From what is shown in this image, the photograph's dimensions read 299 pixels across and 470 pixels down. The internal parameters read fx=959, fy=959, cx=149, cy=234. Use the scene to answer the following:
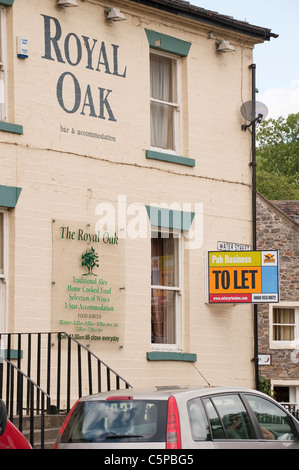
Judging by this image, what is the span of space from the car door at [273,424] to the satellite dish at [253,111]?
304 inches

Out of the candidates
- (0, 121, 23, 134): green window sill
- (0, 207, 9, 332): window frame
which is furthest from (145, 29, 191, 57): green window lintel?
(0, 207, 9, 332): window frame

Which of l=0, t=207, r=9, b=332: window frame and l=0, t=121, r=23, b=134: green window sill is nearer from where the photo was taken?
l=0, t=207, r=9, b=332: window frame

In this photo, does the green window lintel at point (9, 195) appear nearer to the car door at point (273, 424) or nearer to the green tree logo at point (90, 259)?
the green tree logo at point (90, 259)

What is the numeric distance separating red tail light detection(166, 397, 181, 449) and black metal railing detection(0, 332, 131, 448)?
3.95 m

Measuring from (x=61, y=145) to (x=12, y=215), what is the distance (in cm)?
142

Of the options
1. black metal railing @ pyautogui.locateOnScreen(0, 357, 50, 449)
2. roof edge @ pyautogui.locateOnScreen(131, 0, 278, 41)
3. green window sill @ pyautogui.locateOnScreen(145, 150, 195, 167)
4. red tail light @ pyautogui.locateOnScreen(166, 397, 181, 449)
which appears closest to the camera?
red tail light @ pyautogui.locateOnScreen(166, 397, 181, 449)

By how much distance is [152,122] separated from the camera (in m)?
15.5

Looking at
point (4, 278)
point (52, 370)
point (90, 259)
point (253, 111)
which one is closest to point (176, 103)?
point (253, 111)

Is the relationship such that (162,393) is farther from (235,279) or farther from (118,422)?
(235,279)

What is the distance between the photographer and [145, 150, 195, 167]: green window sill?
15055 mm

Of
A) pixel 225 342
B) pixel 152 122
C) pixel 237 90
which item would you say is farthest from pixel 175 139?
pixel 225 342

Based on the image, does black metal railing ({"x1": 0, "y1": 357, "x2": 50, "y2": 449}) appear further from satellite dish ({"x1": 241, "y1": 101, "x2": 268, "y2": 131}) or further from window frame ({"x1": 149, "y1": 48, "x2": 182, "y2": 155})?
satellite dish ({"x1": 241, "y1": 101, "x2": 268, "y2": 131})
